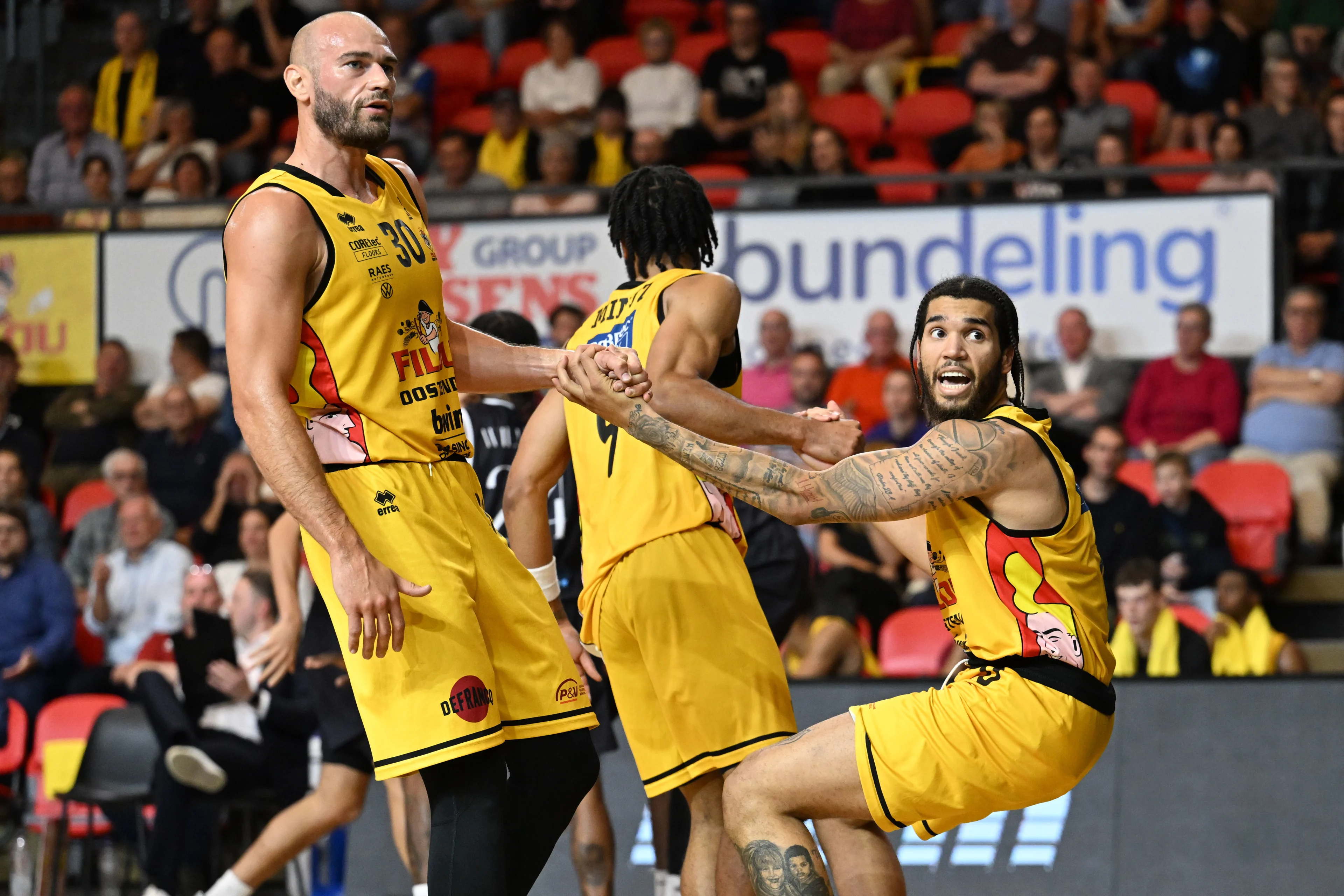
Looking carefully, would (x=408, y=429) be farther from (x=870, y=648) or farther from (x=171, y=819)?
(x=870, y=648)

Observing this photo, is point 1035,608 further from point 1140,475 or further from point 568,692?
point 1140,475

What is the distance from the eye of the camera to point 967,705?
377 centimetres

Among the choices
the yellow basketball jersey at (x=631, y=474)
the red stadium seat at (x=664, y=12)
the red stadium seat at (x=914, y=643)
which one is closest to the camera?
the yellow basketball jersey at (x=631, y=474)

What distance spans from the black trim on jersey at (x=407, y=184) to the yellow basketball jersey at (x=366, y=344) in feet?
0.81

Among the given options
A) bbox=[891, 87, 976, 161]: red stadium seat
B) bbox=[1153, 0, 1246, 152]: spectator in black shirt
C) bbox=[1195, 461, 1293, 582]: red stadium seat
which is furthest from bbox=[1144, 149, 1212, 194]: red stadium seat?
bbox=[1195, 461, 1293, 582]: red stadium seat


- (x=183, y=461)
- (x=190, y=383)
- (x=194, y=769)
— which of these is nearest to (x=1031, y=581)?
(x=194, y=769)

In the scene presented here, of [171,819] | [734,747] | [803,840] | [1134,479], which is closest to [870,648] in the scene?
[1134,479]

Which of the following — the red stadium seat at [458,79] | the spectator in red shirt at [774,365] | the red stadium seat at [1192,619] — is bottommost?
the red stadium seat at [1192,619]

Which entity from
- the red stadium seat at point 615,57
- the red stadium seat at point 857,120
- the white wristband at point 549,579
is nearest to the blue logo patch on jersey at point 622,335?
the white wristband at point 549,579

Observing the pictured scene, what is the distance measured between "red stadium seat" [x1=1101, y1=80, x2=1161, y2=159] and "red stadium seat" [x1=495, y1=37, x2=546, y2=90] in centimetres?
440

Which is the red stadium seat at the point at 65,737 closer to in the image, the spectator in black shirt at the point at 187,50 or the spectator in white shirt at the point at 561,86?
the spectator in white shirt at the point at 561,86

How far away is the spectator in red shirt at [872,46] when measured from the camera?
39.8 feet

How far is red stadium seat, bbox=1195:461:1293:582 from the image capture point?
28.5 ft

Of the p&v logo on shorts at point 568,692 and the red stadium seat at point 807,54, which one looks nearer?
the p&v logo on shorts at point 568,692
